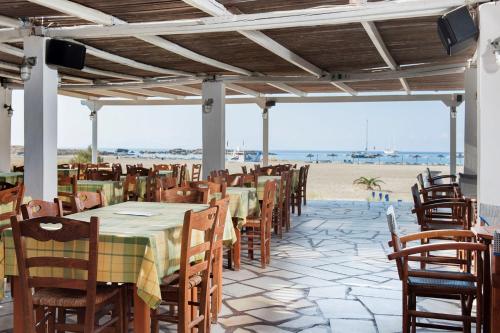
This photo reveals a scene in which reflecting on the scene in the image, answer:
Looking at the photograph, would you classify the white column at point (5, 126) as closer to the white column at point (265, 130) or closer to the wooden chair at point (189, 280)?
the white column at point (265, 130)

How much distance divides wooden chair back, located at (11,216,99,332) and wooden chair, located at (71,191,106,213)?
1.16 meters

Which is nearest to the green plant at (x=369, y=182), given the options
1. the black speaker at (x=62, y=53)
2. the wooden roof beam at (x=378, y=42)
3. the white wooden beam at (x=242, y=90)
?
the white wooden beam at (x=242, y=90)

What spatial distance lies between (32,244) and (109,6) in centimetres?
342

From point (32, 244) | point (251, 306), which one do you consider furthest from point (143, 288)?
point (251, 306)

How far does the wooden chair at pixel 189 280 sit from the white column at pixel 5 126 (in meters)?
11.1

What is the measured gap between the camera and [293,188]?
10.8 meters

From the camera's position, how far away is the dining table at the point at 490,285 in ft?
8.11

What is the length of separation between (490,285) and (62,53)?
561 cm

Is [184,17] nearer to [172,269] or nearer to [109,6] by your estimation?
[109,6]

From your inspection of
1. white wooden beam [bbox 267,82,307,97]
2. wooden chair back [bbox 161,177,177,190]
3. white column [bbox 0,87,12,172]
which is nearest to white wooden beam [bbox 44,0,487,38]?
wooden chair back [bbox 161,177,177,190]

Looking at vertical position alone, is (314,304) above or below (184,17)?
below

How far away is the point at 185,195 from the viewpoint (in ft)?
16.7

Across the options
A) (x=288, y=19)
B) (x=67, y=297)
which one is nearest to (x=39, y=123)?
(x=288, y=19)

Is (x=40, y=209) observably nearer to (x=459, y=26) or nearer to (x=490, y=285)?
(x=490, y=285)
